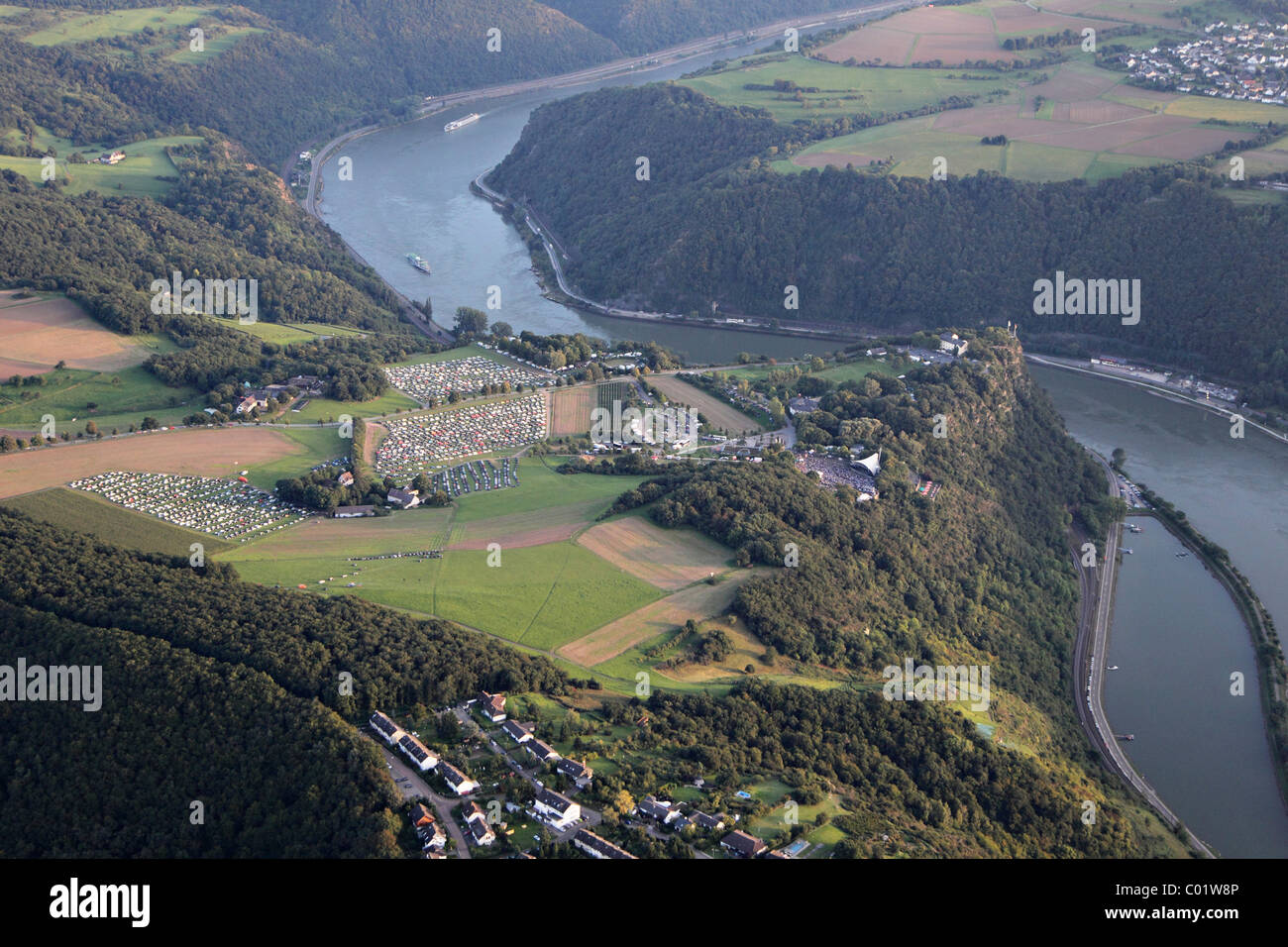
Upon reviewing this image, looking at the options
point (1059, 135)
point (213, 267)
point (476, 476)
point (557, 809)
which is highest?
point (1059, 135)

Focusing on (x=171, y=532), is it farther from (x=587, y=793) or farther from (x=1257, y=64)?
(x=1257, y=64)

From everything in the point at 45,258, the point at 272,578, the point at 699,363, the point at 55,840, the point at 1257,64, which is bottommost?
the point at 55,840

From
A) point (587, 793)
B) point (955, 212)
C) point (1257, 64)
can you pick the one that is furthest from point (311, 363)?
point (1257, 64)

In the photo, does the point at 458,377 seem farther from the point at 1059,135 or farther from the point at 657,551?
the point at 1059,135

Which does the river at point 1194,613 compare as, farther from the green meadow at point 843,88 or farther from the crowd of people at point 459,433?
the green meadow at point 843,88

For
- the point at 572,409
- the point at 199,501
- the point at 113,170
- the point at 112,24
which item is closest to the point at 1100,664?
the point at 572,409

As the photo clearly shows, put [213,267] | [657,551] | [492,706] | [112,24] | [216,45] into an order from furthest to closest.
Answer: [216,45], [112,24], [213,267], [657,551], [492,706]

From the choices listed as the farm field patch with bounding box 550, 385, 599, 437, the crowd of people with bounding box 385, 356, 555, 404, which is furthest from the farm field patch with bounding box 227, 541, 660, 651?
the crowd of people with bounding box 385, 356, 555, 404
